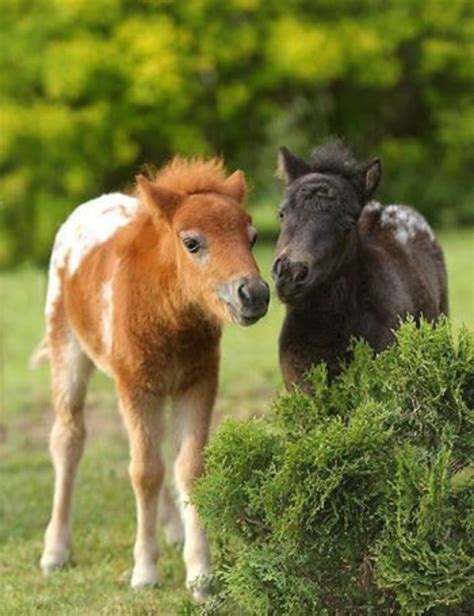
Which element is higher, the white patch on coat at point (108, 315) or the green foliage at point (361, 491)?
the white patch on coat at point (108, 315)

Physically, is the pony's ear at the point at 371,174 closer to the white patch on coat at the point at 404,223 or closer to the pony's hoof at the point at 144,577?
the white patch on coat at the point at 404,223

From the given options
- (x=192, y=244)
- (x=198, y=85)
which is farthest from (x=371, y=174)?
(x=198, y=85)

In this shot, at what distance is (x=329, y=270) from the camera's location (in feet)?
19.7

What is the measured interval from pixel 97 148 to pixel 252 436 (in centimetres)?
1990

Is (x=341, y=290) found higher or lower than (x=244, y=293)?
higher

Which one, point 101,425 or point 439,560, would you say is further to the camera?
point 101,425

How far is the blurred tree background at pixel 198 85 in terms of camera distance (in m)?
24.2

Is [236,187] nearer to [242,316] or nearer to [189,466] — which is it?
[242,316]

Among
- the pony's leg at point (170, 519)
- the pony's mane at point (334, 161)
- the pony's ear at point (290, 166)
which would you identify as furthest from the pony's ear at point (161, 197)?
the pony's leg at point (170, 519)

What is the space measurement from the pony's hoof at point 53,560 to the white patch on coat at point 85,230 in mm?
1257

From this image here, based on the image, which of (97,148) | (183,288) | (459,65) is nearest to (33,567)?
(183,288)

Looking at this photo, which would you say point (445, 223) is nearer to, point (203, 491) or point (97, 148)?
point (97, 148)

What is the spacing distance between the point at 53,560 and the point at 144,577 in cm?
76

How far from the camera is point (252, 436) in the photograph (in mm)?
5473
